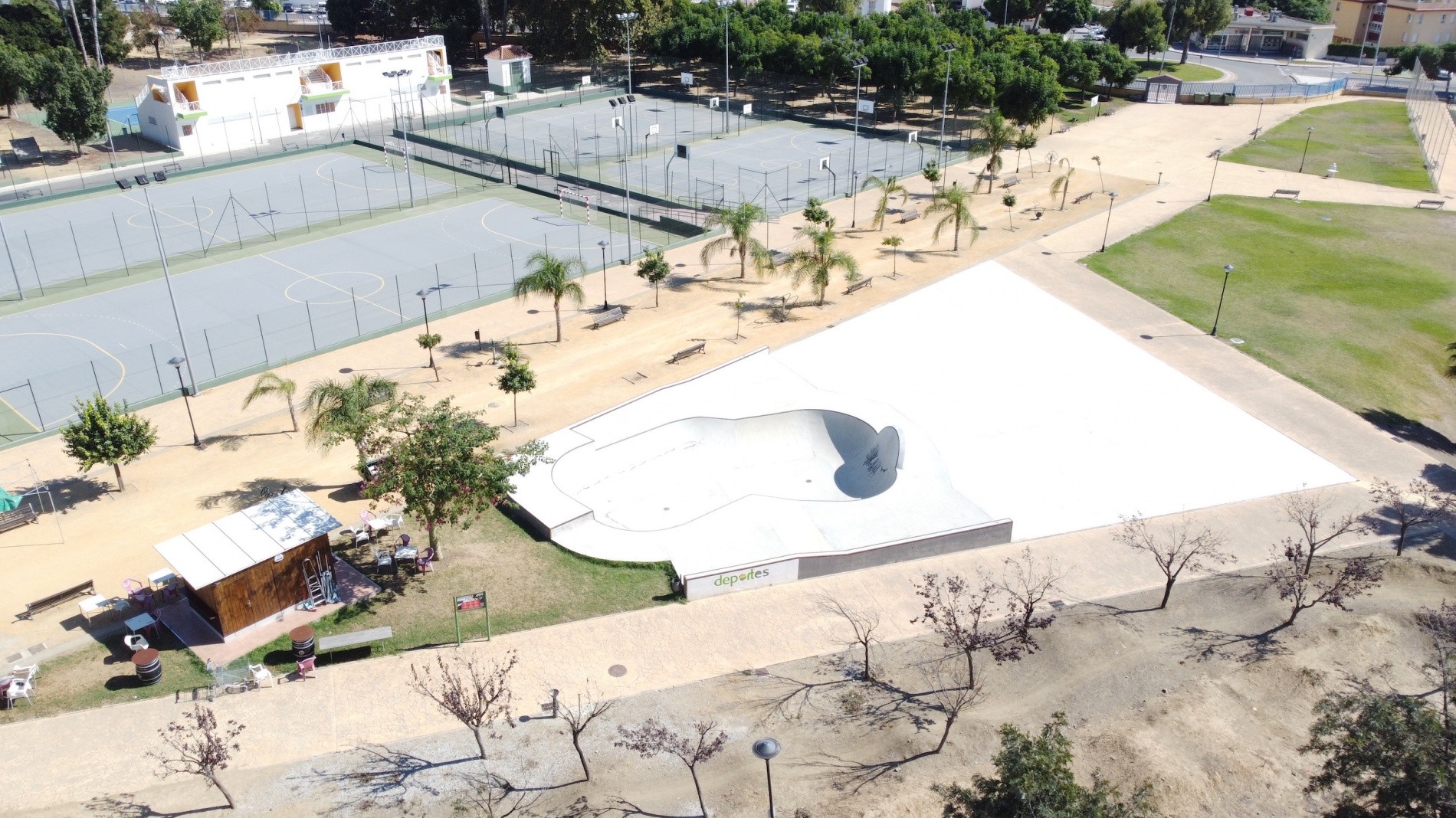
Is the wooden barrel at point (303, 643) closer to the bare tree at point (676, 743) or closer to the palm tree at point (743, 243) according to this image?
the bare tree at point (676, 743)

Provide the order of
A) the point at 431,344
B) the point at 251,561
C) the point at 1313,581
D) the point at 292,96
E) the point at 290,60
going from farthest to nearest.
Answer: the point at 290,60 → the point at 292,96 → the point at 431,344 → the point at 1313,581 → the point at 251,561

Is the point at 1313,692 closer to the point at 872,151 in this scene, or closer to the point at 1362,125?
the point at 872,151

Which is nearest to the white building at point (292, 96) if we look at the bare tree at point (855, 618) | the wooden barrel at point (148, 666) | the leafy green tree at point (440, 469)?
the leafy green tree at point (440, 469)

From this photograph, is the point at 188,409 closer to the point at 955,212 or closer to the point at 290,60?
the point at 955,212

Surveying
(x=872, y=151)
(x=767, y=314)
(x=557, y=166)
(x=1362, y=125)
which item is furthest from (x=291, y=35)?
(x=1362, y=125)

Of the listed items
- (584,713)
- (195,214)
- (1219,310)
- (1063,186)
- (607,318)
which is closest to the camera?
(584,713)

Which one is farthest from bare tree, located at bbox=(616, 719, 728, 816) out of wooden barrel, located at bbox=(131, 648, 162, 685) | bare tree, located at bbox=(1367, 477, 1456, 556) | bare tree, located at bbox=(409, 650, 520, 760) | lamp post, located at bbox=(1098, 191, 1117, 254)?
lamp post, located at bbox=(1098, 191, 1117, 254)

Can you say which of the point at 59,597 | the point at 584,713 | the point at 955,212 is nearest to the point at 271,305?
the point at 59,597
